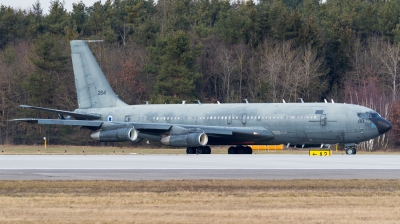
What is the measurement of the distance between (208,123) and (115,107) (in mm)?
8568

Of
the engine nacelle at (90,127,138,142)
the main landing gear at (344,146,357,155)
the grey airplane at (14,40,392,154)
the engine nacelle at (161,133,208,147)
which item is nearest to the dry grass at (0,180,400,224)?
the grey airplane at (14,40,392,154)

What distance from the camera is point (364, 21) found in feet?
343

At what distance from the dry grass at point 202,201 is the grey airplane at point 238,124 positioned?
2300 centimetres

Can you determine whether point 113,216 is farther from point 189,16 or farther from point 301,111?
point 189,16

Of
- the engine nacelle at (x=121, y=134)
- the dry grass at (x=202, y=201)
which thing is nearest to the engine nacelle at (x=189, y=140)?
the engine nacelle at (x=121, y=134)

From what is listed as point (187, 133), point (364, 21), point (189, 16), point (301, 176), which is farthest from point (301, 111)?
point (189, 16)

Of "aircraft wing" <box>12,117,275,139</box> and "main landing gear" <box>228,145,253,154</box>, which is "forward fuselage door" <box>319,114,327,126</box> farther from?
"main landing gear" <box>228,145,253,154</box>

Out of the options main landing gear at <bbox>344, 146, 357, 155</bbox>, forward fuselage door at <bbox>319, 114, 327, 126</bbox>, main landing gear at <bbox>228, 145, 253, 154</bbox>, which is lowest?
main landing gear at <bbox>228, 145, 253, 154</bbox>

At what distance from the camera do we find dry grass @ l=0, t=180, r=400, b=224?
52.5 feet

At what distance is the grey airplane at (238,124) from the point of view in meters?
46.7

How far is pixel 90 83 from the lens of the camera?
58.5m

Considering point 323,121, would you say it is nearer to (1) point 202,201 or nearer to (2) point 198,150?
(2) point 198,150

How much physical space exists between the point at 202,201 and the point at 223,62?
76688mm

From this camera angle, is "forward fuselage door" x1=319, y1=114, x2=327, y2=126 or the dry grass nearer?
the dry grass
